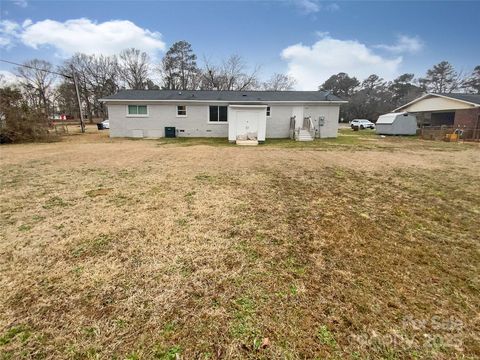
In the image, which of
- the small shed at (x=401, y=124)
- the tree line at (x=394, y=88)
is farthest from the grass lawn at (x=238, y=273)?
the tree line at (x=394, y=88)

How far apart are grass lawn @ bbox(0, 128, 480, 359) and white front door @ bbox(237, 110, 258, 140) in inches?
423

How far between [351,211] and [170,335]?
3707 mm

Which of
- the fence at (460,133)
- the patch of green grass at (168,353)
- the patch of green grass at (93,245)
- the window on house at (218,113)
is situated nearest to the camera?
the patch of green grass at (168,353)

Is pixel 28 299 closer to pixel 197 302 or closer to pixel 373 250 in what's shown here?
pixel 197 302

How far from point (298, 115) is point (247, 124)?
4889 millimetres

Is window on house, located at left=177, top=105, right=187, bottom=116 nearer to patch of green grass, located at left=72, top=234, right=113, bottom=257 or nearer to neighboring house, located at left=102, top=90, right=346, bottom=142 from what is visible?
neighboring house, located at left=102, top=90, right=346, bottom=142

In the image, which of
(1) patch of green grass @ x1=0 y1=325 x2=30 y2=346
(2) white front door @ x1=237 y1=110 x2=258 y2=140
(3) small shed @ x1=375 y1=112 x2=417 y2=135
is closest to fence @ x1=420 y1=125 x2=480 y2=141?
(3) small shed @ x1=375 y1=112 x2=417 y2=135

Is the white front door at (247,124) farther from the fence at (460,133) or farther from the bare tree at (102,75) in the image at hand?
the bare tree at (102,75)

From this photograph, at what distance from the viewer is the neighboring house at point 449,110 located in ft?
70.2

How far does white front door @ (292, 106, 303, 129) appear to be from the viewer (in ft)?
58.4

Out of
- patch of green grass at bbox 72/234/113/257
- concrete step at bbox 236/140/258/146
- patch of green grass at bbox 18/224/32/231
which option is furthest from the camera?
concrete step at bbox 236/140/258/146

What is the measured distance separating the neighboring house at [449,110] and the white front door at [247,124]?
1809 centimetres

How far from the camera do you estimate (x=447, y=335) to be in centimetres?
179

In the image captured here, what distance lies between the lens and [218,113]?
700 inches
